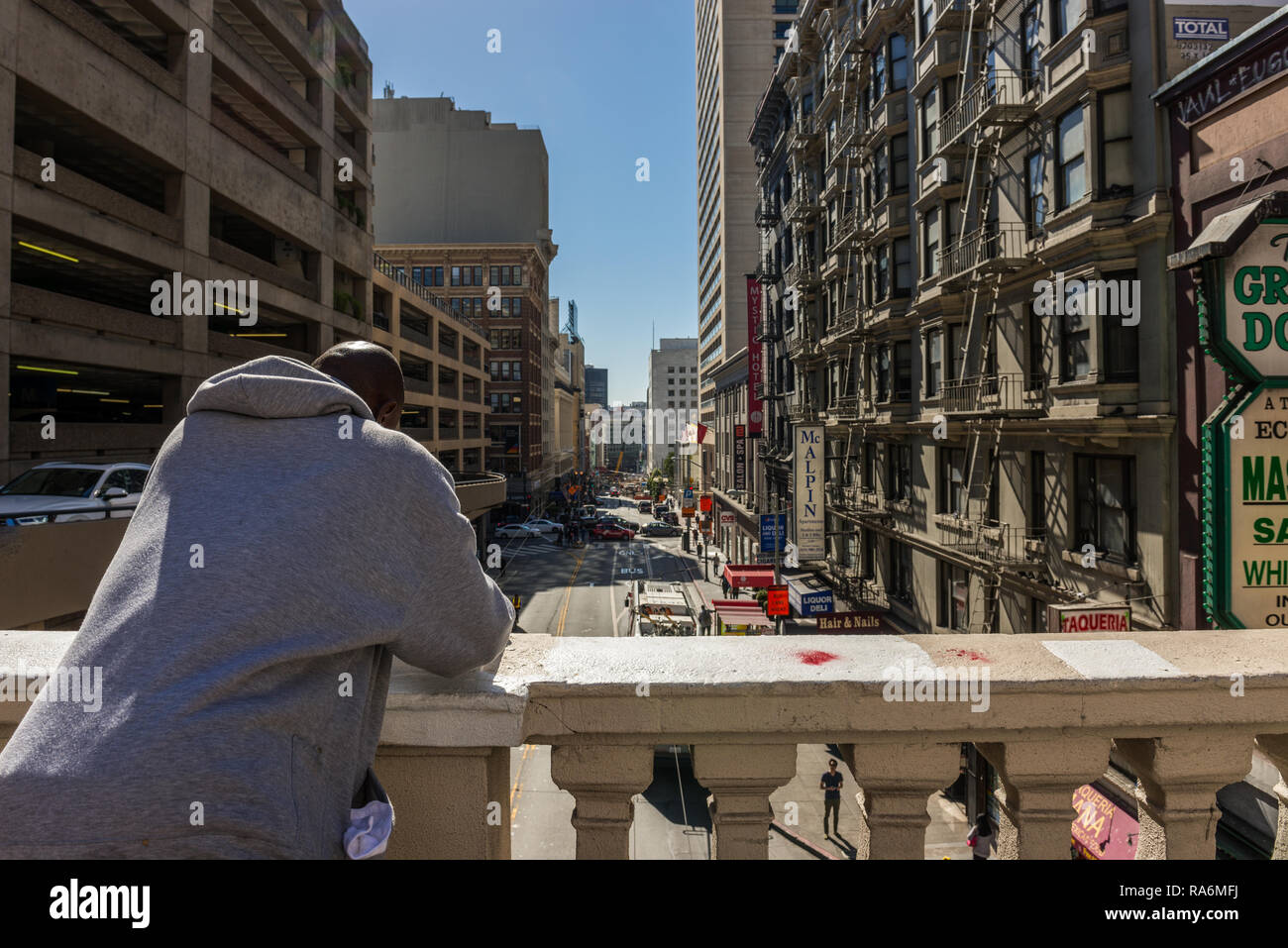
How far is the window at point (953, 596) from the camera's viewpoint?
19.3 metres

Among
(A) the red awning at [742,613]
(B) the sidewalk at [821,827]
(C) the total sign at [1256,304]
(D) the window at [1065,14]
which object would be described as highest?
(D) the window at [1065,14]

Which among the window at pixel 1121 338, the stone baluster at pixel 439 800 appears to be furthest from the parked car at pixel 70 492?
the window at pixel 1121 338

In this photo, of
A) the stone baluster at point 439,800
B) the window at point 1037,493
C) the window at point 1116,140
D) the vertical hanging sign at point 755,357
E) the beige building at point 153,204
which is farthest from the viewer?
the vertical hanging sign at point 755,357

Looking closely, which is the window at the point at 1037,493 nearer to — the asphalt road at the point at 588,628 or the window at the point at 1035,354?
the window at the point at 1035,354

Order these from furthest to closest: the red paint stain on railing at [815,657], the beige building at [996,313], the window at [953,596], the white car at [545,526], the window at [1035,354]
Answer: the white car at [545,526] < the window at [953,596] < the window at [1035,354] < the beige building at [996,313] < the red paint stain on railing at [815,657]

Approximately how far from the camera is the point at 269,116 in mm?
26719

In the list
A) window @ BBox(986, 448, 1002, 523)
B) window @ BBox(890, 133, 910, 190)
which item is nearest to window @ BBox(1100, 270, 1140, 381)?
window @ BBox(986, 448, 1002, 523)

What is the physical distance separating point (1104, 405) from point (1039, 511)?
→ 365 centimetres

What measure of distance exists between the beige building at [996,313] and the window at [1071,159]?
0.04 meters

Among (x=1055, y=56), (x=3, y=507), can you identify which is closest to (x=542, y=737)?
(x=3, y=507)

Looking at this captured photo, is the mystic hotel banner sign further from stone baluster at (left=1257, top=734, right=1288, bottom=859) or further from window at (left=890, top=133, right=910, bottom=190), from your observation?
window at (left=890, top=133, right=910, bottom=190)

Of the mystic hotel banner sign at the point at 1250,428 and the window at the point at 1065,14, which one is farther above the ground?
the window at the point at 1065,14

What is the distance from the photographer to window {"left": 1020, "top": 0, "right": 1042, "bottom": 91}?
15.2 metres

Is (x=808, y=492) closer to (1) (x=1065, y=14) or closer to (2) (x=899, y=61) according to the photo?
(2) (x=899, y=61)
